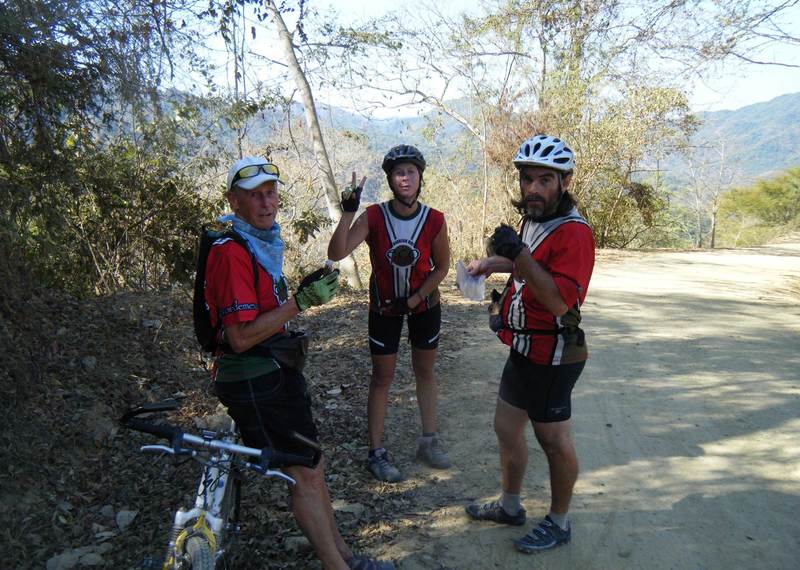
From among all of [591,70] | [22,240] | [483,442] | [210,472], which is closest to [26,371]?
[22,240]

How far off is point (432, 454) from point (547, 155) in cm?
232

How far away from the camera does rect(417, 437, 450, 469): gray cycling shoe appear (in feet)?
13.8

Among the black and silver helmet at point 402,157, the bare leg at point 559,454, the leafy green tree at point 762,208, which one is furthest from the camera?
the leafy green tree at point 762,208

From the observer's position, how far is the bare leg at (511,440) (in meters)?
3.18

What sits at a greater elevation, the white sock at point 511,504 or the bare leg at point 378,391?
the bare leg at point 378,391

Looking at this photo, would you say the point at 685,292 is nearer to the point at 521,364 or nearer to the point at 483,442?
the point at 483,442

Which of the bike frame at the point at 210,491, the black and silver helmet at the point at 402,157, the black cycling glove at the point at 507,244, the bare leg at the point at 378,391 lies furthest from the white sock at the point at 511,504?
the black and silver helmet at the point at 402,157

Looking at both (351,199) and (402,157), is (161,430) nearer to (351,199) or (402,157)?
(351,199)

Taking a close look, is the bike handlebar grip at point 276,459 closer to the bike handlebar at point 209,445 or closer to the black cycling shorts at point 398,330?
the bike handlebar at point 209,445

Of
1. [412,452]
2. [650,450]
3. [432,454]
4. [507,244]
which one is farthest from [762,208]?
[507,244]

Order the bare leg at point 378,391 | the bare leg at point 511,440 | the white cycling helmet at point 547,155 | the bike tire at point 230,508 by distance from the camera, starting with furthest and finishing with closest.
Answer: the bare leg at point 378,391, the bare leg at point 511,440, the white cycling helmet at point 547,155, the bike tire at point 230,508

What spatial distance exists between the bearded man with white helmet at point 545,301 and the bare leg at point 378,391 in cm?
94

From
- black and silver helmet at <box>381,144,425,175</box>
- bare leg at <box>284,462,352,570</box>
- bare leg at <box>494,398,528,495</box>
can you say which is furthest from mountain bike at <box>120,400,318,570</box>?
black and silver helmet at <box>381,144,425,175</box>

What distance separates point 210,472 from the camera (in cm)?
227
